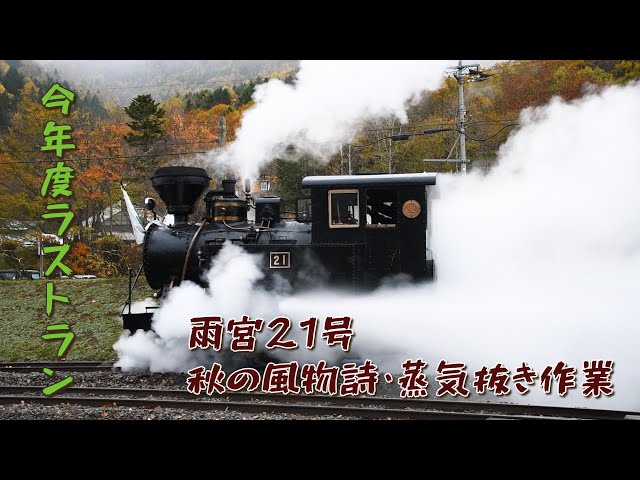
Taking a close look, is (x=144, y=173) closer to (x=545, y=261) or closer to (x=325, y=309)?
(x=325, y=309)

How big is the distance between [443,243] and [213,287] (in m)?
4.18

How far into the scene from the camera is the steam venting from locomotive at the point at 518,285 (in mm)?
9094

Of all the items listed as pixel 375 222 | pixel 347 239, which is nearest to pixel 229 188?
pixel 347 239

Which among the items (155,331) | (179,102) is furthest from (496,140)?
(179,102)

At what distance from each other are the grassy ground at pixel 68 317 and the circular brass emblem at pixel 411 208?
26.8 feet

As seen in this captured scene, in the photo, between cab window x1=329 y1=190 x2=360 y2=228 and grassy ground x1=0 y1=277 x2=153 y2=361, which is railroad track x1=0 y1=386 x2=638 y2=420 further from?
grassy ground x1=0 y1=277 x2=153 y2=361

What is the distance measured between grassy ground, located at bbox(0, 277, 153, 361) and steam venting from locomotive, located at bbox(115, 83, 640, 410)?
205 inches

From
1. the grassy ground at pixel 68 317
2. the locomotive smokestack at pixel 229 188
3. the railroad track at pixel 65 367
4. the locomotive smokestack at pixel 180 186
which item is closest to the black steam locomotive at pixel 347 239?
the locomotive smokestack at pixel 180 186

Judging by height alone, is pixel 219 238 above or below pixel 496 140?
below

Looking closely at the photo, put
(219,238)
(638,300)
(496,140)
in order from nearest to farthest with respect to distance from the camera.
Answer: (638,300)
(219,238)
(496,140)

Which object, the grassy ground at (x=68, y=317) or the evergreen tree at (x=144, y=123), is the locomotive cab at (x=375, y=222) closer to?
the grassy ground at (x=68, y=317)

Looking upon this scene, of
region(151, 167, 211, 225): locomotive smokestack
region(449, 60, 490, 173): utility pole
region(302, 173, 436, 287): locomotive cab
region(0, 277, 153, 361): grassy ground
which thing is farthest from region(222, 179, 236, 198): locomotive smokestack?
region(449, 60, 490, 173): utility pole

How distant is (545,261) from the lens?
9508 millimetres

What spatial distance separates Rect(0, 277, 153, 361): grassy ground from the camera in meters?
14.1
